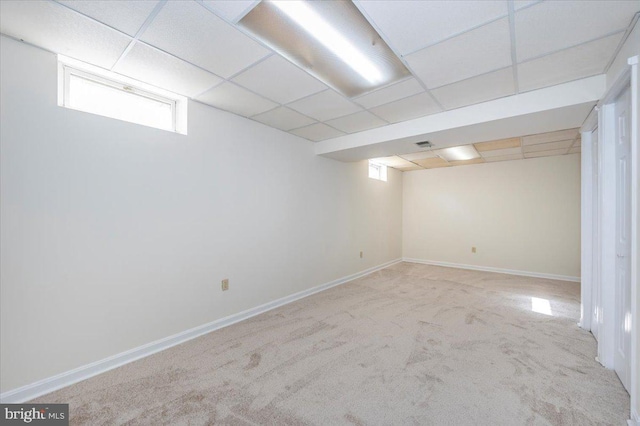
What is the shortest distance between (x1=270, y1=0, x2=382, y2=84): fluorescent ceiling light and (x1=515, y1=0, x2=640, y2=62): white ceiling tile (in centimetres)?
104

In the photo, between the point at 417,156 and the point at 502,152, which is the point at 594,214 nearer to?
the point at 502,152

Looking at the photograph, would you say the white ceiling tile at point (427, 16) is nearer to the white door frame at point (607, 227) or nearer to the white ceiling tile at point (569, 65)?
the white ceiling tile at point (569, 65)

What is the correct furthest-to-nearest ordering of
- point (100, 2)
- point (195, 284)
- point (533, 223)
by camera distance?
1. point (533, 223)
2. point (195, 284)
3. point (100, 2)

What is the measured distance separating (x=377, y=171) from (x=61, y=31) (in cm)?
544

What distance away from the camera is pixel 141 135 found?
2473 millimetres

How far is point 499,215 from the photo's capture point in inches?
232

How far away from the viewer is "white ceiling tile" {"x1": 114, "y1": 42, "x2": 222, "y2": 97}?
2.05 metres

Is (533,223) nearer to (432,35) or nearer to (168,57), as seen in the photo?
(432,35)

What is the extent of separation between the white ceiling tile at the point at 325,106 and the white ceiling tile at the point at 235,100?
323mm

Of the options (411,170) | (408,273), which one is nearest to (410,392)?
(408,273)

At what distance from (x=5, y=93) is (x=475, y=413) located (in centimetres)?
389

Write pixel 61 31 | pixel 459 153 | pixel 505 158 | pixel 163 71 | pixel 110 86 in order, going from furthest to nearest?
1. pixel 505 158
2. pixel 459 153
3. pixel 110 86
4. pixel 163 71
5. pixel 61 31

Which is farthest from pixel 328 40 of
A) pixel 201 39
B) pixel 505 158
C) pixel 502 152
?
pixel 505 158

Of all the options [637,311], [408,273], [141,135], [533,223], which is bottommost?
[408,273]
